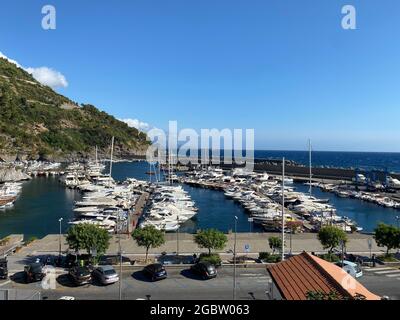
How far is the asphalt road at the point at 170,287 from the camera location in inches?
688

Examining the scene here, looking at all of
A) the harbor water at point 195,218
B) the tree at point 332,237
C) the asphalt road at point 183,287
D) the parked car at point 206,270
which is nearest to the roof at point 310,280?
the asphalt road at point 183,287

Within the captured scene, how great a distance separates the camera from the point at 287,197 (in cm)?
5812

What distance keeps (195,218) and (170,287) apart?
30824 millimetres

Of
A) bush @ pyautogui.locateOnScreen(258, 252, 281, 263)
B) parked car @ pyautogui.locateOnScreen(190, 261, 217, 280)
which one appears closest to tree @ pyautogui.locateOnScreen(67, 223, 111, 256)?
parked car @ pyautogui.locateOnScreen(190, 261, 217, 280)

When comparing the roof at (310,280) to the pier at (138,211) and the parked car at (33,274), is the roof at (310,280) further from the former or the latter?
the pier at (138,211)

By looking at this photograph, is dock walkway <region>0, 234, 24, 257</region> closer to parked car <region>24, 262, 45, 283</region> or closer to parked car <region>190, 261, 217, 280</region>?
parked car <region>24, 262, 45, 283</region>

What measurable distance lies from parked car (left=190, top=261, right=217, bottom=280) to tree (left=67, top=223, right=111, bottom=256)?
658 cm

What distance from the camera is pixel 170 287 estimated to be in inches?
738

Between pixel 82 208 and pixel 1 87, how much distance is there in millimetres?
119484

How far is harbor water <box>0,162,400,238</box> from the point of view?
4428cm

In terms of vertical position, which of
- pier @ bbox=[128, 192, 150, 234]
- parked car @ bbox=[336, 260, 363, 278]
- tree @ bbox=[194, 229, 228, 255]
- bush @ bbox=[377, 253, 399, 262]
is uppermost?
tree @ bbox=[194, 229, 228, 255]
